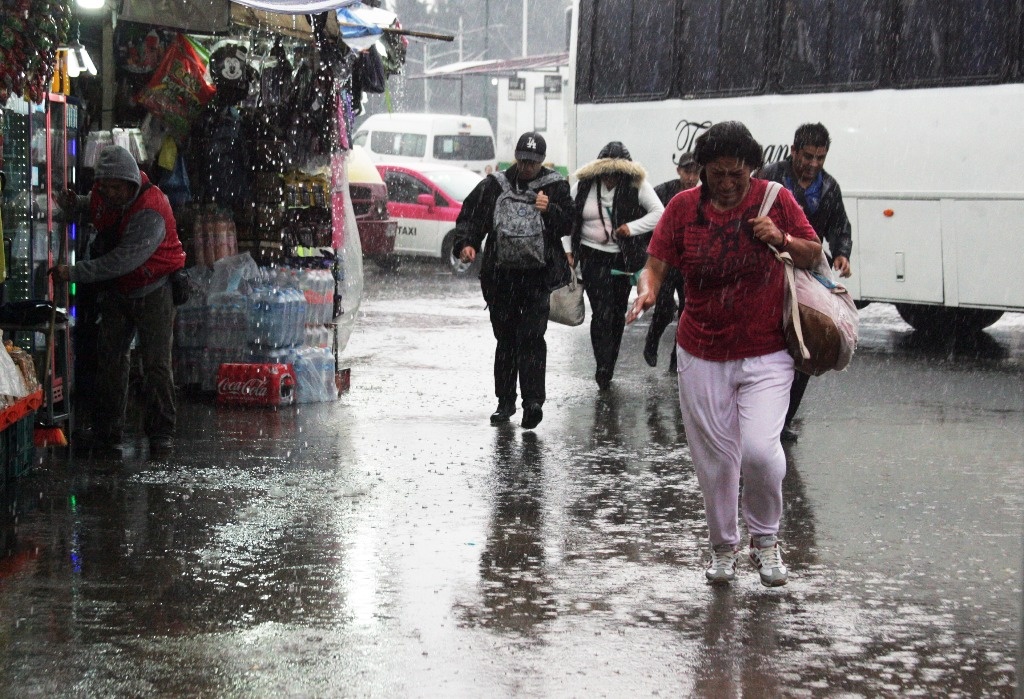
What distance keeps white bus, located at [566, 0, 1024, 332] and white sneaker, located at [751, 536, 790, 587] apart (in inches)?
330

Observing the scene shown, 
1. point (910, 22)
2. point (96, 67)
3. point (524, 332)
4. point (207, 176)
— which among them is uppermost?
point (910, 22)

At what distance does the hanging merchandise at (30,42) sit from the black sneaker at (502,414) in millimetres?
3585

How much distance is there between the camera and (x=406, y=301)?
62.5 feet

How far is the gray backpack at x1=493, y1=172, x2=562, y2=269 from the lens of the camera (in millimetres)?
9539

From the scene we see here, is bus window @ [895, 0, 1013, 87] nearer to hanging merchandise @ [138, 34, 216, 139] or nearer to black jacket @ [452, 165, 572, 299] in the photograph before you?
black jacket @ [452, 165, 572, 299]

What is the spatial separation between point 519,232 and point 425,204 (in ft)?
51.4

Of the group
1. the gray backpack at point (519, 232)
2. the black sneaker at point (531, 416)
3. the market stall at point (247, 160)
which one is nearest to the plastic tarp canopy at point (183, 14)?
the market stall at point (247, 160)

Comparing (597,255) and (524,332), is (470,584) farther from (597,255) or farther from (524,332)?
(597,255)

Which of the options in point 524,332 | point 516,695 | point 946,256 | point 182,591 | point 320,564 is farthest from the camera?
point 946,256

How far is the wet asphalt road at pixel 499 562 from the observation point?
501cm

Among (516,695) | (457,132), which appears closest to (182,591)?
(516,695)

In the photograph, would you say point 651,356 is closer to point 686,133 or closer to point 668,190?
point 668,190

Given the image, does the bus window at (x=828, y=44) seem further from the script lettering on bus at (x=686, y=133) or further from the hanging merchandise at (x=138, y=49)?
the hanging merchandise at (x=138, y=49)

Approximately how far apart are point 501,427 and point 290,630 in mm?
4534
